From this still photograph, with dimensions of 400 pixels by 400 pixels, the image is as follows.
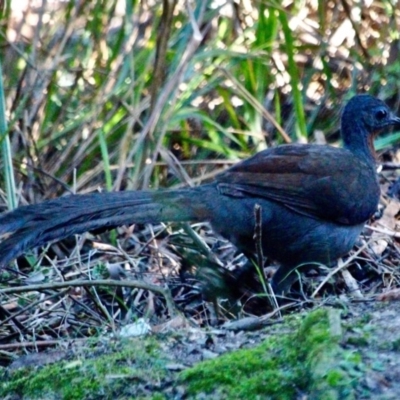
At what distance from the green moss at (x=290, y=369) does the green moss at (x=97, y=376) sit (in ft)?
0.66

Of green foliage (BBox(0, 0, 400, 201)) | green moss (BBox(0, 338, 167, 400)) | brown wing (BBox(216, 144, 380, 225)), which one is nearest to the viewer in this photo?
green moss (BBox(0, 338, 167, 400))

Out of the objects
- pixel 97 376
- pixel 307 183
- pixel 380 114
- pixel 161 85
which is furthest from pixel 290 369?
pixel 380 114

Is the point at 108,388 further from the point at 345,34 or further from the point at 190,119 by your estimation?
the point at 345,34

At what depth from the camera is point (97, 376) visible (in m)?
3.57

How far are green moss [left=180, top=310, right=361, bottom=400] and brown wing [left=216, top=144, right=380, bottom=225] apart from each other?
201cm

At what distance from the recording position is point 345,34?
7.94m

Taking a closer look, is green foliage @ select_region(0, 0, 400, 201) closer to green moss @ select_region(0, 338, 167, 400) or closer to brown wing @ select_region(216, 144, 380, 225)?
brown wing @ select_region(216, 144, 380, 225)

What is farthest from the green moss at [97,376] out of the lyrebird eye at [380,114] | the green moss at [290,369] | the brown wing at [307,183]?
the lyrebird eye at [380,114]

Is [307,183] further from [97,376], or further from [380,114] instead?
[97,376]

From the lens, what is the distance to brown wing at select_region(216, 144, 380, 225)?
558cm

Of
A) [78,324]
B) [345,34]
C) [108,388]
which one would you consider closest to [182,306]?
[78,324]

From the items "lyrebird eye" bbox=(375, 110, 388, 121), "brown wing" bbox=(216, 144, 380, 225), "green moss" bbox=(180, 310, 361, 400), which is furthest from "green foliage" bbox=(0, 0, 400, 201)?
"green moss" bbox=(180, 310, 361, 400)

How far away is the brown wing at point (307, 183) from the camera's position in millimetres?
5582

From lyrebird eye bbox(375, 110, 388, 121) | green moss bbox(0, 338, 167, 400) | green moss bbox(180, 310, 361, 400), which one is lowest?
green moss bbox(0, 338, 167, 400)
